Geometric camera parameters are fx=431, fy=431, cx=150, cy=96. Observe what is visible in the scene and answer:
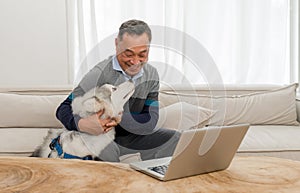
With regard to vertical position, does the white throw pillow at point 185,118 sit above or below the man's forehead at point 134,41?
below

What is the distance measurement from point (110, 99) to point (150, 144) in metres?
0.29

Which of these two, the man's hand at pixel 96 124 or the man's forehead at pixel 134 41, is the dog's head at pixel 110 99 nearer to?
the man's hand at pixel 96 124

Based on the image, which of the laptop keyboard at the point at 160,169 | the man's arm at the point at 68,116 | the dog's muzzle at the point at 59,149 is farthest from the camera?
the man's arm at the point at 68,116

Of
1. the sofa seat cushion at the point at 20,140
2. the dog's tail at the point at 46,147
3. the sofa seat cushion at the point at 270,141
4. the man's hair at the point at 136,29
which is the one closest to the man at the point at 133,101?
the man's hair at the point at 136,29

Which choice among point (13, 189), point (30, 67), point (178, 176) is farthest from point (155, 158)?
point (30, 67)

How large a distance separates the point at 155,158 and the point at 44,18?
213 cm

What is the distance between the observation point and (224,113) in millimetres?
2549

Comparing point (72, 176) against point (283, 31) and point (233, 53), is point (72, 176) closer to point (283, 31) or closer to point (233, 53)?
point (233, 53)

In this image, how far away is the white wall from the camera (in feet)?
10.5

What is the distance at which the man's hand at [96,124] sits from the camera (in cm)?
145

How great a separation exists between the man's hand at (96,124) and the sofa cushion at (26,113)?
1.07 metres

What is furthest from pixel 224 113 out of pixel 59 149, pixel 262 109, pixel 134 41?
pixel 134 41

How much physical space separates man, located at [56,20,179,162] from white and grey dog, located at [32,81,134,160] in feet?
0.07

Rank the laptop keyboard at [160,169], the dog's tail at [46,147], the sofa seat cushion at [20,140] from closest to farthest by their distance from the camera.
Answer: the laptop keyboard at [160,169] < the dog's tail at [46,147] < the sofa seat cushion at [20,140]
